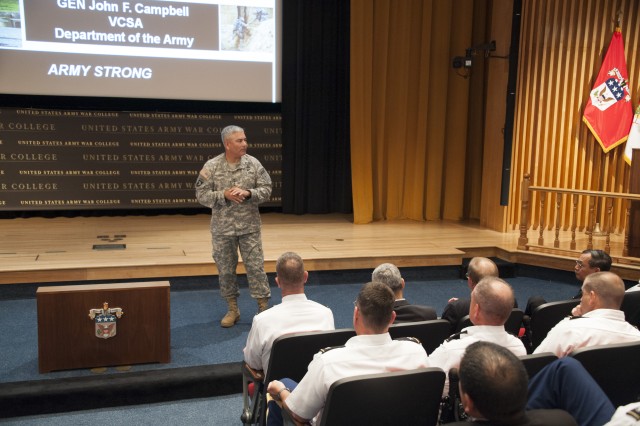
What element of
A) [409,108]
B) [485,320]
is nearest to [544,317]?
[485,320]

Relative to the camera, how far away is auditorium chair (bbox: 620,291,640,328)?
135 inches

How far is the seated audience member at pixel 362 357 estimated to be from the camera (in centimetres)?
213

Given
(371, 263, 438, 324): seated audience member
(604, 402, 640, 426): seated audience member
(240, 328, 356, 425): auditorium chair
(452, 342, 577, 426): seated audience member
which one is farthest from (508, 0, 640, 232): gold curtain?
(452, 342, 577, 426): seated audience member

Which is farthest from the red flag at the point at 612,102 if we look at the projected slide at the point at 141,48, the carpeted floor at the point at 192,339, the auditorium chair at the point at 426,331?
the auditorium chair at the point at 426,331

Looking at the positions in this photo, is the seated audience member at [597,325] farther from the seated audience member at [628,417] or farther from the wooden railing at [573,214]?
the wooden railing at [573,214]

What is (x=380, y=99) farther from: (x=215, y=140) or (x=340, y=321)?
(x=340, y=321)

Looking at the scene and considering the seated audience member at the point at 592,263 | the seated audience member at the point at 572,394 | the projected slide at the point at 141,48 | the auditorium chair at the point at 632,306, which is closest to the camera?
the seated audience member at the point at 572,394

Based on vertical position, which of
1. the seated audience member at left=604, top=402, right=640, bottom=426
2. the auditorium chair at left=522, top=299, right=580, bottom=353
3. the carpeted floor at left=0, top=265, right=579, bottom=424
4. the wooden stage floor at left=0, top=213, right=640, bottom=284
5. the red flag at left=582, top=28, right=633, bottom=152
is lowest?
the carpeted floor at left=0, top=265, right=579, bottom=424

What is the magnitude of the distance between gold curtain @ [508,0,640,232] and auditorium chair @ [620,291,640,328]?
394cm

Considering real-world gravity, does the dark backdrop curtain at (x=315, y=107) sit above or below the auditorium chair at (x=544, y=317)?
above

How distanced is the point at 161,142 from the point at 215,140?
65cm

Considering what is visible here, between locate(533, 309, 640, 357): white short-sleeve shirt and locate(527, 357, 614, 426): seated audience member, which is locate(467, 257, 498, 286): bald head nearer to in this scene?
locate(533, 309, 640, 357): white short-sleeve shirt

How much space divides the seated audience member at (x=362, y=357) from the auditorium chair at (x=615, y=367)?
605mm

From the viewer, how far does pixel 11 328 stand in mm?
4547
